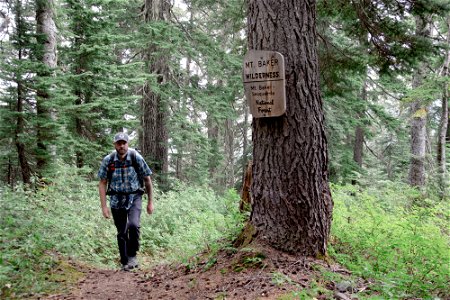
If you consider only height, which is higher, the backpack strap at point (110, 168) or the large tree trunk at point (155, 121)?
the large tree trunk at point (155, 121)

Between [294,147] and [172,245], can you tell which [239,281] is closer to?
[294,147]

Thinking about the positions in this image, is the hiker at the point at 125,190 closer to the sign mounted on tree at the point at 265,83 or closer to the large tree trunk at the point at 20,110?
the sign mounted on tree at the point at 265,83

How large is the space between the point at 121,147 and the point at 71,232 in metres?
1.99

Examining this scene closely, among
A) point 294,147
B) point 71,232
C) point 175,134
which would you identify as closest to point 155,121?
point 175,134

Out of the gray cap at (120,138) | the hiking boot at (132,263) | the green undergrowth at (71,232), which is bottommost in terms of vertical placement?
the hiking boot at (132,263)

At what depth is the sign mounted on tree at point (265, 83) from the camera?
3.97 meters

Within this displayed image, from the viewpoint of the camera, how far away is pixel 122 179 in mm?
5770

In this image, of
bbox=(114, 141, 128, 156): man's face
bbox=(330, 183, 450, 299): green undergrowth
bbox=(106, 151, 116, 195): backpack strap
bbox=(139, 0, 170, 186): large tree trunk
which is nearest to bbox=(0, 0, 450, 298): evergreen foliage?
bbox=(330, 183, 450, 299): green undergrowth

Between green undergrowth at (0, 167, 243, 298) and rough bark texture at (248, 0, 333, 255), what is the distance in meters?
0.85

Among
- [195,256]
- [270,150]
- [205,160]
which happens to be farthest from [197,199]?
[205,160]

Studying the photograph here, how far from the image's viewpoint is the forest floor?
11.1 feet

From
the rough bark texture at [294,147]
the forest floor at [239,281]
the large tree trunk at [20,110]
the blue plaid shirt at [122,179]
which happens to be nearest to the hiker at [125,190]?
the blue plaid shirt at [122,179]

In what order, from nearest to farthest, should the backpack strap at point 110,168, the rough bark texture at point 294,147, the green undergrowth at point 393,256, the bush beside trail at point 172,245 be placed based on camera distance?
1. the green undergrowth at point 393,256
2. the bush beside trail at point 172,245
3. the rough bark texture at point 294,147
4. the backpack strap at point 110,168

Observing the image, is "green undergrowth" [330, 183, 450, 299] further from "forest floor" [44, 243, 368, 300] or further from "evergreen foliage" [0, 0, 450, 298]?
"forest floor" [44, 243, 368, 300]
